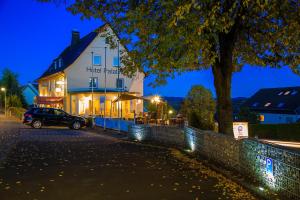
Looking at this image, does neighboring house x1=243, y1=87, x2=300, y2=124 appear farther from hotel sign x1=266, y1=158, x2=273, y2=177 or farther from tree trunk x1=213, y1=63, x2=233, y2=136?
hotel sign x1=266, y1=158, x2=273, y2=177

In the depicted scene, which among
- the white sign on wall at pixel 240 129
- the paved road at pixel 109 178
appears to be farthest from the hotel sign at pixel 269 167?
the white sign on wall at pixel 240 129

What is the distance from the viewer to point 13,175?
33.8 feet

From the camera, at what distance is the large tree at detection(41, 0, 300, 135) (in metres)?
11.3

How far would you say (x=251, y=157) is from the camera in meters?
Result: 9.47

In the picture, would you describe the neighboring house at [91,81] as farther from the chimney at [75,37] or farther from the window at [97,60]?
the chimney at [75,37]

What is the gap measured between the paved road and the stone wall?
0.56 meters

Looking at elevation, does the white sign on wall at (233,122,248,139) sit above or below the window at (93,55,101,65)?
below

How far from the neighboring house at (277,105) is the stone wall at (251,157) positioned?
50564 mm

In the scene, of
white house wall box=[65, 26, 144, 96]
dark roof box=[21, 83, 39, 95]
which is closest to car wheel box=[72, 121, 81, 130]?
white house wall box=[65, 26, 144, 96]

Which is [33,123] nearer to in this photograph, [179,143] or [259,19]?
[179,143]

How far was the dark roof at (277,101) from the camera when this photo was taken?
6738cm

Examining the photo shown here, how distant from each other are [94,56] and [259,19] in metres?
35.1

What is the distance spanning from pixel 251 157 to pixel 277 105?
63870 mm

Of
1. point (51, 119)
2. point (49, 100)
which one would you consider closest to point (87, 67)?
point (49, 100)
